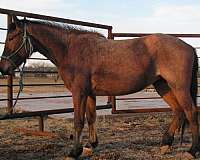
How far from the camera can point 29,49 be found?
5.25 meters

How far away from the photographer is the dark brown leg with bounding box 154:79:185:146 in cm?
572

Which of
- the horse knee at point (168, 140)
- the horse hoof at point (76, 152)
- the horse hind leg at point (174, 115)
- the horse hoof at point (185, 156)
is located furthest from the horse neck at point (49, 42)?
the horse hoof at point (185, 156)

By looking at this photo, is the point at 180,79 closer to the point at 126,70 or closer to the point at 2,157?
the point at 126,70

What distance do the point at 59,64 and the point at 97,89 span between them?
630 mm

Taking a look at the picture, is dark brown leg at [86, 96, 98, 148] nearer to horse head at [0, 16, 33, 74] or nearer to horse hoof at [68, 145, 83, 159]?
horse hoof at [68, 145, 83, 159]

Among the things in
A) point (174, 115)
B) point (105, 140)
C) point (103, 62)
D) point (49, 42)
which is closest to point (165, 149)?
point (174, 115)

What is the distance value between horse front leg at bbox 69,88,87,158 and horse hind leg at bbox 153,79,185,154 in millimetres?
1219

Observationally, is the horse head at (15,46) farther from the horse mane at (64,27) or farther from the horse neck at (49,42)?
the horse mane at (64,27)

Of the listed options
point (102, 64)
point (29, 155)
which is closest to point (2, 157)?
point (29, 155)

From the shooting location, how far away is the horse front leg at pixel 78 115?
5148 millimetres

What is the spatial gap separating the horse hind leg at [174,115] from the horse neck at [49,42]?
154cm

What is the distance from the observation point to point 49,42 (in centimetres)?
538

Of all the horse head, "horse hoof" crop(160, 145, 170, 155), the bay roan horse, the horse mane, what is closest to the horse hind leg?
"horse hoof" crop(160, 145, 170, 155)

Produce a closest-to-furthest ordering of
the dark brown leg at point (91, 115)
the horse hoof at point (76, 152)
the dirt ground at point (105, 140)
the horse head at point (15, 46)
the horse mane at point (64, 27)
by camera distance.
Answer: the horse hoof at point (76, 152) < the horse head at point (15, 46) < the dirt ground at point (105, 140) < the horse mane at point (64, 27) < the dark brown leg at point (91, 115)
